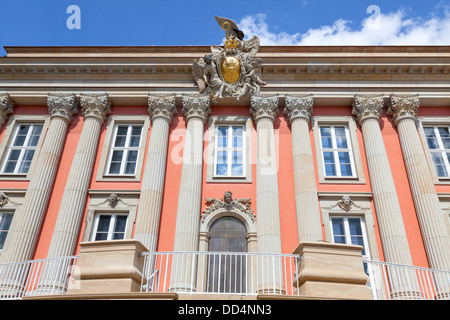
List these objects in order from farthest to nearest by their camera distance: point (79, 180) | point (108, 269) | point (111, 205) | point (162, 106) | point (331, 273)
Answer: point (162, 106) → point (79, 180) → point (111, 205) → point (108, 269) → point (331, 273)

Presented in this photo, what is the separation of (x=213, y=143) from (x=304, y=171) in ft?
13.7

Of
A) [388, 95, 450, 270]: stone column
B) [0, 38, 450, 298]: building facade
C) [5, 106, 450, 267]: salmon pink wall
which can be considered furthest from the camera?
[5, 106, 450, 267]: salmon pink wall

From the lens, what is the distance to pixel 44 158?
16047 millimetres

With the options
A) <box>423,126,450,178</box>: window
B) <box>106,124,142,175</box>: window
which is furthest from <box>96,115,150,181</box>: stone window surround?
<box>423,126,450,178</box>: window

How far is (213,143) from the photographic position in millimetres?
17000

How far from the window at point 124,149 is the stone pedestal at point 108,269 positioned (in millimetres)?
7906

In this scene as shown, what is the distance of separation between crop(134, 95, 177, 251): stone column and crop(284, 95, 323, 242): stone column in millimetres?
5435

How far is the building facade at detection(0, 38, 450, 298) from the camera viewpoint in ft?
47.8

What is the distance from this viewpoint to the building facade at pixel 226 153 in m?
14.6

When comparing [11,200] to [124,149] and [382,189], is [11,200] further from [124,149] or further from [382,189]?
[382,189]

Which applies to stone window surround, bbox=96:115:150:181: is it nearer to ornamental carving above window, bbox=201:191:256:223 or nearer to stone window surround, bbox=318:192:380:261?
ornamental carving above window, bbox=201:191:256:223

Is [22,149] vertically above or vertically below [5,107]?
below

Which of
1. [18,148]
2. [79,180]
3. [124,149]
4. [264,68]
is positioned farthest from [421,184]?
[18,148]
